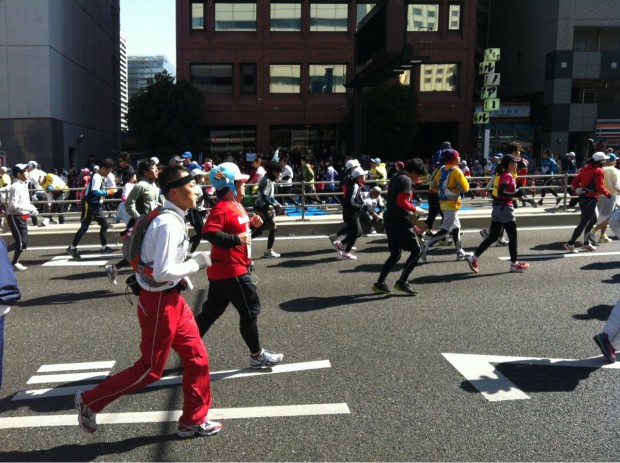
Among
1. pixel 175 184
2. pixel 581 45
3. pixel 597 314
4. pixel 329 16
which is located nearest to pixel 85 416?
pixel 175 184

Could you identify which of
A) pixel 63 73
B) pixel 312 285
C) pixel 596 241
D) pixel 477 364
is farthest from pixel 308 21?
pixel 477 364

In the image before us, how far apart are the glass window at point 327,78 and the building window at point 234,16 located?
5601mm

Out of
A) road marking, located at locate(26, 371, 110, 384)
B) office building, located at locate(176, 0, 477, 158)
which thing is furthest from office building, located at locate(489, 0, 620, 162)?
road marking, located at locate(26, 371, 110, 384)

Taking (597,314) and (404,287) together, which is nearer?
(597,314)

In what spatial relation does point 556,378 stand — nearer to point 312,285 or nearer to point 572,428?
point 572,428

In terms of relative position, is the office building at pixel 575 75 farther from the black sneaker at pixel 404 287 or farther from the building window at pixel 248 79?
the black sneaker at pixel 404 287

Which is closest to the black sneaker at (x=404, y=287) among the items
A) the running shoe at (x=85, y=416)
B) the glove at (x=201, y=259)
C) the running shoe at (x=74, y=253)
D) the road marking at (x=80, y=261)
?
the glove at (x=201, y=259)

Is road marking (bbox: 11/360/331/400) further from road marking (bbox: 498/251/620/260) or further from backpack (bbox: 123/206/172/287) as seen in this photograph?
road marking (bbox: 498/251/620/260)

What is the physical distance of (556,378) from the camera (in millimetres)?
4969

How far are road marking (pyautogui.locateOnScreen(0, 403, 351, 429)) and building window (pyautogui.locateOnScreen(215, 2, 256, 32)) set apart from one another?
1543 inches

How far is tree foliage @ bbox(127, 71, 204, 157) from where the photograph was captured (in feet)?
115

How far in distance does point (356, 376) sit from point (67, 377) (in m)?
2.58

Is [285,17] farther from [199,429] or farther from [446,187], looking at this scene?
[199,429]

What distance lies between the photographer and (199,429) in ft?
13.1
